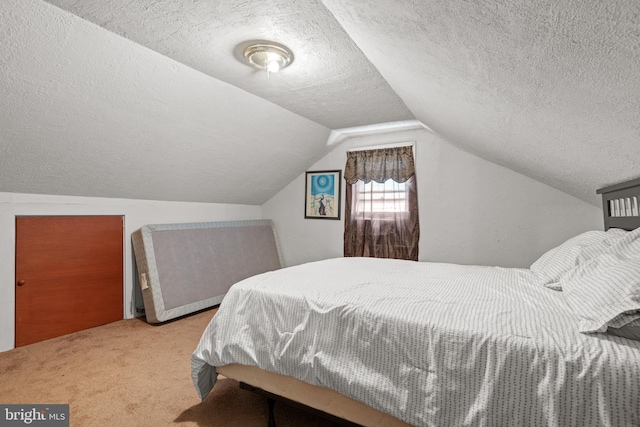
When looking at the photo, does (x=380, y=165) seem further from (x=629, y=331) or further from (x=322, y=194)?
(x=629, y=331)

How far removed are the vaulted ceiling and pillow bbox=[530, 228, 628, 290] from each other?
0.36 metres

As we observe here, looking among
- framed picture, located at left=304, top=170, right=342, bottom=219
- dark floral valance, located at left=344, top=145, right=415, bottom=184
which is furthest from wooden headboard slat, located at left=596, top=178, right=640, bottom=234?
framed picture, located at left=304, top=170, right=342, bottom=219

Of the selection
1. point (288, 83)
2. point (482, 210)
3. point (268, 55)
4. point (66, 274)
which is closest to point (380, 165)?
point (482, 210)

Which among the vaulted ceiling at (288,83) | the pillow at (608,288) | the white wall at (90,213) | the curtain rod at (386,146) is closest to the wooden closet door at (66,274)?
the white wall at (90,213)

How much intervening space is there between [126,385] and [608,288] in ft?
8.38

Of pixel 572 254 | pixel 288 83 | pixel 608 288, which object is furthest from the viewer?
pixel 288 83

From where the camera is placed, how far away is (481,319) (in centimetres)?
129

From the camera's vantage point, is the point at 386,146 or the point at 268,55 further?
the point at 386,146

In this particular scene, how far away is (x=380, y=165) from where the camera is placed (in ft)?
13.3

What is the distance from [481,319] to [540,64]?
3.05 feet

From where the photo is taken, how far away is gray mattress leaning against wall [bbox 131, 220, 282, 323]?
3.20 metres

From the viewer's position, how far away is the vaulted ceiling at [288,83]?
962 mm

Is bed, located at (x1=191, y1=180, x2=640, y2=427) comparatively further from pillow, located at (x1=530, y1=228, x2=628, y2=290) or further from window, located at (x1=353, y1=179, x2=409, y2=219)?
window, located at (x1=353, y1=179, x2=409, y2=219)

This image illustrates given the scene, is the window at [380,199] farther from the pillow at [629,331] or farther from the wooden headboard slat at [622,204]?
the pillow at [629,331]
